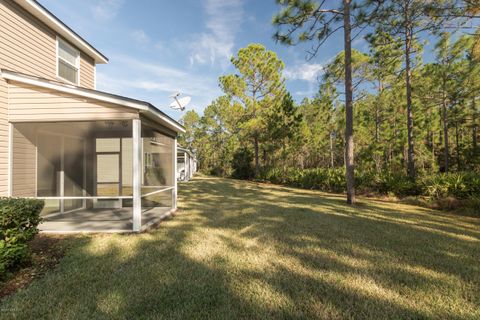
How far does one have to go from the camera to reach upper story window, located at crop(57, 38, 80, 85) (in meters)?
6.24

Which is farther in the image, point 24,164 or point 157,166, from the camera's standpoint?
point 157,166

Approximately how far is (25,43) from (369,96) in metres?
18.5

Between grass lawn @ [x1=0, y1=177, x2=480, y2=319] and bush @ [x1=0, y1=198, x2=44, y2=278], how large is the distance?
451 mm

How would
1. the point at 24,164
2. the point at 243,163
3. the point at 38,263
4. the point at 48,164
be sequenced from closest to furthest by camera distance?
the point at 38,263 < the point at 24,164 < the point at 48,164 < the point at 243,163

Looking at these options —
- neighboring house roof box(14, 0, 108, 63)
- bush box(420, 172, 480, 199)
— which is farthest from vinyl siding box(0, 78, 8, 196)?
bush box(420, 172, 480, 199)

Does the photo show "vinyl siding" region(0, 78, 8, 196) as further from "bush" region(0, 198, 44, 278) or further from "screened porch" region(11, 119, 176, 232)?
"bush" region(0, 198, 44, 278)

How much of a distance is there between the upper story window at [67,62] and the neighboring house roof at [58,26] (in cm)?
22

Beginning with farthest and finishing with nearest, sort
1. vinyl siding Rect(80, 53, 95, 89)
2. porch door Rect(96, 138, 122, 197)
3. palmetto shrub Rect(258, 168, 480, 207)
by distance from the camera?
palmetto shrub Rect(258, 168, 480, 207)
porch door Rect(96, 138, 122, 197)
vinyl siding Rect(80, 53, 95, 89)

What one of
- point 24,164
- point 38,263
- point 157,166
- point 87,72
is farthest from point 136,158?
point 157,166

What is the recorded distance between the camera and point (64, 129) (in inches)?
241

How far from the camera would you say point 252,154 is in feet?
76.2

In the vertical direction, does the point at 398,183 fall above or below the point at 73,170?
below

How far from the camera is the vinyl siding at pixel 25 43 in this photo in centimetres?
472

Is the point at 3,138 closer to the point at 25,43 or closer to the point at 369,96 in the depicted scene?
the point at 25,43
